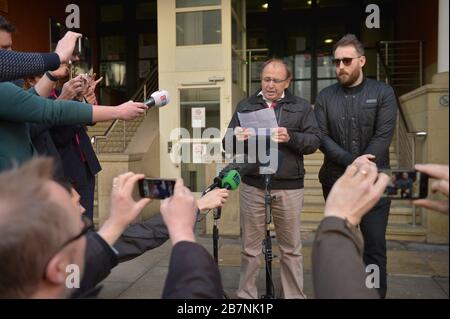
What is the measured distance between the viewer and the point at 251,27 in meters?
12.0

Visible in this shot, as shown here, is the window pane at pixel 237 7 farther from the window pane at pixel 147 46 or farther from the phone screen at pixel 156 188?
the phone screen at pixel 156 188

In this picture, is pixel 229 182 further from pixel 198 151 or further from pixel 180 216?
pixel 198 151

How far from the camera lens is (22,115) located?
204 cm

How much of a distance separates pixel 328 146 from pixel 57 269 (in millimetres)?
2439

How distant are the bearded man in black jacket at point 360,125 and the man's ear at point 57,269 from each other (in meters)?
2.32

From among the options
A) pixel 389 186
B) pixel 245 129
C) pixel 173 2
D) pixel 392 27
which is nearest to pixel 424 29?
pixel 392 27

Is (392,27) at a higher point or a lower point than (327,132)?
higher

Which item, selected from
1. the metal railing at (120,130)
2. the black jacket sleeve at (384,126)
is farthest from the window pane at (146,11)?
the black jacket sleeve at (384,126)

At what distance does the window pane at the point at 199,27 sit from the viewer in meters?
8.12

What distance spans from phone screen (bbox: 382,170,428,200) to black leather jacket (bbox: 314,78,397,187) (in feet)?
5.26

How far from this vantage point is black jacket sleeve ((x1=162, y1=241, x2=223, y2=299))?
116 cm

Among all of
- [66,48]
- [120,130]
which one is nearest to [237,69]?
[120,130]
